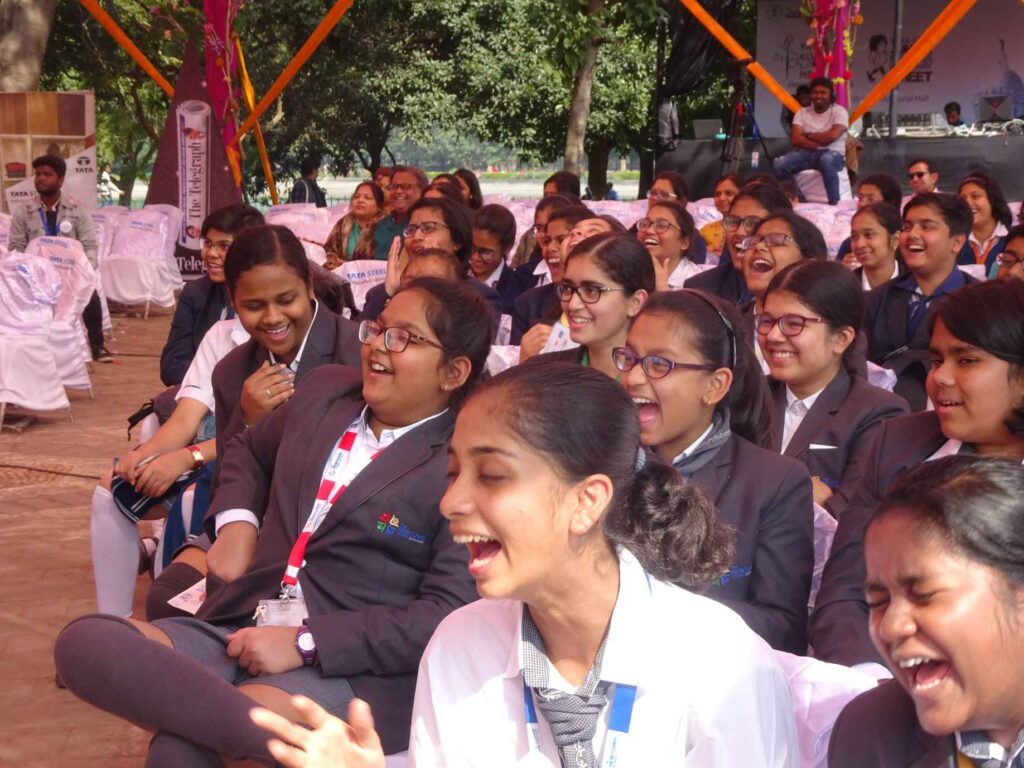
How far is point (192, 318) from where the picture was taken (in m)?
5.44

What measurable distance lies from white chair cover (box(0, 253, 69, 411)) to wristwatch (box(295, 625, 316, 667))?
593 cm

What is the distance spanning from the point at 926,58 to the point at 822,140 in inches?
365

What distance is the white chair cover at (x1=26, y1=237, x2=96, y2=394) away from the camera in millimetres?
8773

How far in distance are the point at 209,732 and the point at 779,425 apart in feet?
6.81

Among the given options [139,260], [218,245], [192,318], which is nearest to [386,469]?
[218,245]

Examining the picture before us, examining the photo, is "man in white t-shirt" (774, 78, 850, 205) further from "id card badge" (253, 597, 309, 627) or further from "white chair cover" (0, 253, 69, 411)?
"id card badge" (253, 597, 309, 627)

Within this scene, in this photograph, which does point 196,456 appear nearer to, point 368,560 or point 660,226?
point 368,560

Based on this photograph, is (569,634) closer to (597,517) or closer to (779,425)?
(597,517)

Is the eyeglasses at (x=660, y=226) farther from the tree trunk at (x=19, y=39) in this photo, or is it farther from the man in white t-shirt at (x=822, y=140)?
the tree trunk at (x=19, y=39)

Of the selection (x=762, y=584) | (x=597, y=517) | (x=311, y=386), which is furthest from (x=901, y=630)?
(x=311, y=386)

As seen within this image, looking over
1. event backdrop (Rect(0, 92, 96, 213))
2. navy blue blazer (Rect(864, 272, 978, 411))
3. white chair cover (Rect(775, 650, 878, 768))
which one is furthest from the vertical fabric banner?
white chair cover (Rect(775, 650, 878, 768))

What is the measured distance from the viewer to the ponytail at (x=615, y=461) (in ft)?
6.59

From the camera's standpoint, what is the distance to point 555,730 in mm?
1920

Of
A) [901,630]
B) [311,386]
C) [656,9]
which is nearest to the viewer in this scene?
[901,630]
